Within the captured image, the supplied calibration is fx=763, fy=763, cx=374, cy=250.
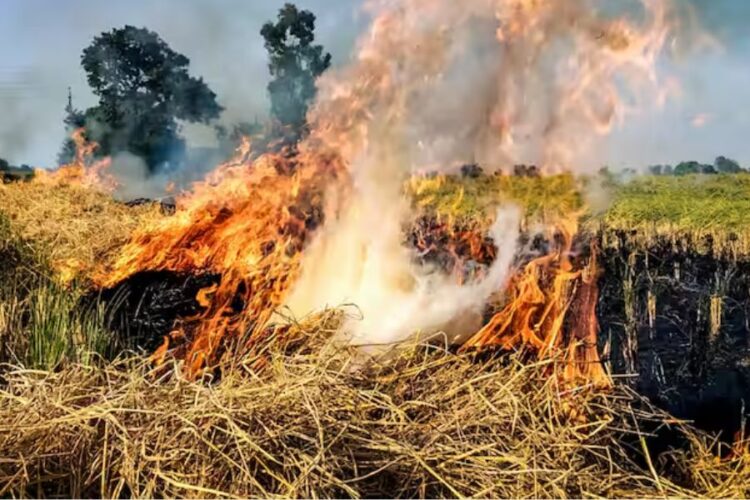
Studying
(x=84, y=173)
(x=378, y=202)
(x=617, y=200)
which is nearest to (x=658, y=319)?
(x=378, y=202)

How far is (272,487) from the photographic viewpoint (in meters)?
2.53

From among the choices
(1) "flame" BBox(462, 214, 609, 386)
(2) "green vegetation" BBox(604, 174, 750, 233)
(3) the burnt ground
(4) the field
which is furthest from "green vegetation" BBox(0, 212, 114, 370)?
(2) "green vegetation" BBox(604, 174, 750, 233)

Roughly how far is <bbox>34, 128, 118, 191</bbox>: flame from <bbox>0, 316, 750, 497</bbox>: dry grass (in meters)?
11.9

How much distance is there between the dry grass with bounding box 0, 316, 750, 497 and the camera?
2.55 meters

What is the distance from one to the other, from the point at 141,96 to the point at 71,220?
8.21m

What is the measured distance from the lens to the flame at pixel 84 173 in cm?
1427

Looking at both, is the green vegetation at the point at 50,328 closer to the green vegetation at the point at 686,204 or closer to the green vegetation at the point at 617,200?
the green vegetation at the point at 617,200

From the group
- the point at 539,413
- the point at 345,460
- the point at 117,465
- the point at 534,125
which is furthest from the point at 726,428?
the point at 117,465

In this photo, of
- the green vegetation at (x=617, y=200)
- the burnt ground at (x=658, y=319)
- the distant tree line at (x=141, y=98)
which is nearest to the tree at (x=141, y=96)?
the distant tree line at (x=141, y=98)

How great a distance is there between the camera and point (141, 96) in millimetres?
17641

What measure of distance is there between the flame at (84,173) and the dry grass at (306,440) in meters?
11.9

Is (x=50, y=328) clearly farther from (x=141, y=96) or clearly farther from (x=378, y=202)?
(x=141, y=96)

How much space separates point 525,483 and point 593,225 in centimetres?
906

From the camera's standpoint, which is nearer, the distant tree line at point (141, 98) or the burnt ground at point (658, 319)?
the burnt ground at point (658, 319)
